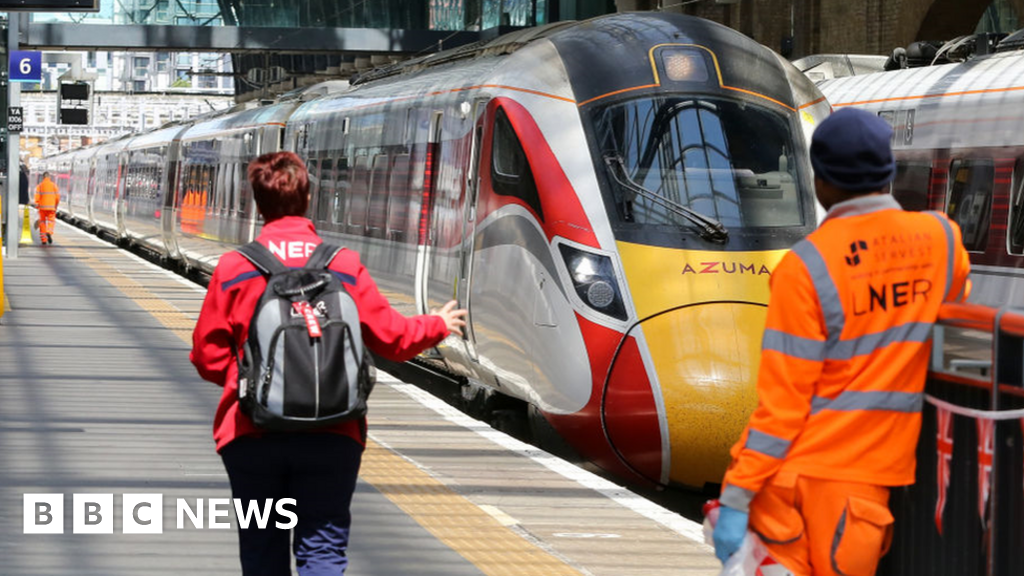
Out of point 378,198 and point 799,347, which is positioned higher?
point 799,347

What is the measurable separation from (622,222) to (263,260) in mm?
4903

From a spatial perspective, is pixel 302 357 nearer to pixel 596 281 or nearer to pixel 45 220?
pixel 596 281

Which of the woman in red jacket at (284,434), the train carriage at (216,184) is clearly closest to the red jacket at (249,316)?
the woman in red jacket at (284,434)

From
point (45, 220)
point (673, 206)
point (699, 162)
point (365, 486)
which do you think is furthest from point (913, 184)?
point (45, 220)

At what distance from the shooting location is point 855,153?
3.71 m

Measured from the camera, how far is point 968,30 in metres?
25.6

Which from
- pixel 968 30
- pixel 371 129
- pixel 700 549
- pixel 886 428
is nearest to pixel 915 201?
pixel 371 129

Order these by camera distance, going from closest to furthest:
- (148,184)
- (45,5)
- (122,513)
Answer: (122,513), (45,5), (148,184)

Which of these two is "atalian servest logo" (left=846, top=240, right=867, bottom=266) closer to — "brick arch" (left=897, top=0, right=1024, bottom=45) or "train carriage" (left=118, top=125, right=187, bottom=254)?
"brick arch" (left=897, top=0, right=1024, bottom=45)

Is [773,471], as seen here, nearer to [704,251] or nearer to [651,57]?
[704,251]

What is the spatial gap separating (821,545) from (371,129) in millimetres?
11019

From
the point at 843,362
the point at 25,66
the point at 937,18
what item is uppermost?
the point at 937,18

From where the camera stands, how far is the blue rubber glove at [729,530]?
3.65 meters

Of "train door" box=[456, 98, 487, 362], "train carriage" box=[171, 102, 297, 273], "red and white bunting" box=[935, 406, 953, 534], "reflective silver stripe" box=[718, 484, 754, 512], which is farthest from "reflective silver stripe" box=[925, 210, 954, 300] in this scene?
"train carriage" box=[171, 102, 297, 273]
